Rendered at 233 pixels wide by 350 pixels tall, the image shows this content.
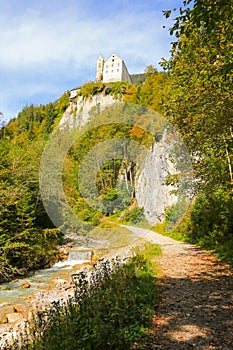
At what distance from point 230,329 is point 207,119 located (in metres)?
5.00

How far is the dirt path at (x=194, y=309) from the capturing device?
3.99 m

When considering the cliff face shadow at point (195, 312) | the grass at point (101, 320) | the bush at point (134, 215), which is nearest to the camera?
the grass at point (101, 320)

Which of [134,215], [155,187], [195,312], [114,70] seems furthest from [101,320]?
[114,70]

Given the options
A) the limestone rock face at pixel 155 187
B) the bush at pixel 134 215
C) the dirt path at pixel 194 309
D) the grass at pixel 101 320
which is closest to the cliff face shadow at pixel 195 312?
the dirt path at pixel 194 309

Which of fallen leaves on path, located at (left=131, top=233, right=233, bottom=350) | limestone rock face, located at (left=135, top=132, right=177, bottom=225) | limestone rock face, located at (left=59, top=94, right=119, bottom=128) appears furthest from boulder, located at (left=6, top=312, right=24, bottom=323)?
limestone rock face, located at (left=59, top=94, right=119, bottom=128)

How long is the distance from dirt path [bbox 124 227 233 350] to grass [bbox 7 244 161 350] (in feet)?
→ 0.91

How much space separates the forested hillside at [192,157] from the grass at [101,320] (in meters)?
4.06

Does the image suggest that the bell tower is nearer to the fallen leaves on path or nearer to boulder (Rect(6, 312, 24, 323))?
boulder (Rect(6, 312, 24, 323))

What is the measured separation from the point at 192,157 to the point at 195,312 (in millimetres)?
6901

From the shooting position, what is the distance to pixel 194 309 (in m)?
5.21

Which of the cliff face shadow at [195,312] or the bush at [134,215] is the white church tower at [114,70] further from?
the cliff face shadow at [195,312]

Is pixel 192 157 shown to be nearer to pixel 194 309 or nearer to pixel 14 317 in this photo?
pixel 194 309

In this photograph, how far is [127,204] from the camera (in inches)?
827

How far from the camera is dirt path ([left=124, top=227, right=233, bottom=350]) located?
399 cm
